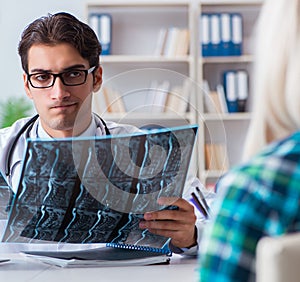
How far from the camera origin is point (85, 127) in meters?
1.94

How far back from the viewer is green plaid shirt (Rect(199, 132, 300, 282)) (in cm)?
56

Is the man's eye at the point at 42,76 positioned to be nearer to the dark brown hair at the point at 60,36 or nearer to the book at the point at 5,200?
the dark brown hair at the point at 60,36

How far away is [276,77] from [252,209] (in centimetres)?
13

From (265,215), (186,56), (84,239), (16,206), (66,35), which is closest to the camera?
(265,215)

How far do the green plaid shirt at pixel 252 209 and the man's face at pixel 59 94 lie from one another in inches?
51.9

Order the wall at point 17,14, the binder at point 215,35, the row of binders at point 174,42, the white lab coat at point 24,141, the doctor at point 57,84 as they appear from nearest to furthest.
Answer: the white lab coat at point 24,141 < the doctor at point 57,84 < the binder at point 215,35 < the row of binders at point 174,42 < the wall at point 17,14

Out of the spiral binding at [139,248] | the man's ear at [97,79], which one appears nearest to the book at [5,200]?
the spiral binding at [139,248]

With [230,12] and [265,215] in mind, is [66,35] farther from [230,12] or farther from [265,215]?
[230,12]

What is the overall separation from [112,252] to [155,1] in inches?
145

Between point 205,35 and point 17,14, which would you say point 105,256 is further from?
point 17,14

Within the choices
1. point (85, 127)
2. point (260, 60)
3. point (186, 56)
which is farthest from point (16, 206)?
point (186, 56)

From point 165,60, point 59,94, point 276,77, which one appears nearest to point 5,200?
point 59,94

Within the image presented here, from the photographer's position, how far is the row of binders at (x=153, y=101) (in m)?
4.86

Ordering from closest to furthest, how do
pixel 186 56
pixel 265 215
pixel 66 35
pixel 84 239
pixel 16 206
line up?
pixel 265 215 < pixel 16 206 < pixel 84 239 < pixel 66 35 < pixel 186 56
